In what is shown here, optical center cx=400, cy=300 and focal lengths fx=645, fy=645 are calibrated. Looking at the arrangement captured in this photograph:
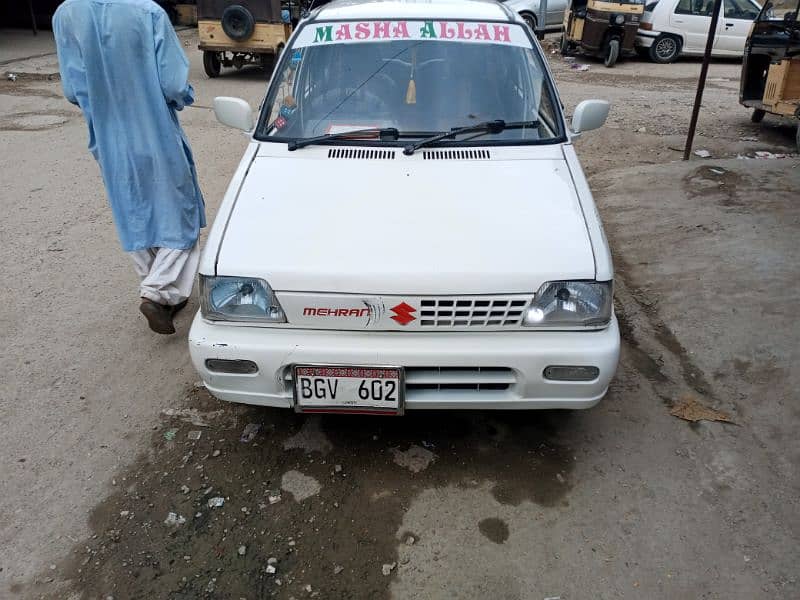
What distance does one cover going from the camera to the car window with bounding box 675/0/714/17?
1415 cm

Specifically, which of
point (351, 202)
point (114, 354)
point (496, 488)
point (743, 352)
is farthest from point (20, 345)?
point (743, 352)

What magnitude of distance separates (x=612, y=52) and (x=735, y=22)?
2.86m

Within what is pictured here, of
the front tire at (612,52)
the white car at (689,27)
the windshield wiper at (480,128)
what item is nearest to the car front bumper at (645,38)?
the white car at (689,27)

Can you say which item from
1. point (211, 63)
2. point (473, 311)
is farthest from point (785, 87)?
point (211, 63)

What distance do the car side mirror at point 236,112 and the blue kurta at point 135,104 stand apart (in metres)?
0.22

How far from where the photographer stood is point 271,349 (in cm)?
246

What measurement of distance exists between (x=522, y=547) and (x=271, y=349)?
121cm

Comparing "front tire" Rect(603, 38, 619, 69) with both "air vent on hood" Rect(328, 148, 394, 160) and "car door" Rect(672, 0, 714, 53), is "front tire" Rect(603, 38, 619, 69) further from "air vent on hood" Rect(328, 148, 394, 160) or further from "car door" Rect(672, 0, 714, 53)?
"air vent on hood" Rect(328, 148, 394, 160)

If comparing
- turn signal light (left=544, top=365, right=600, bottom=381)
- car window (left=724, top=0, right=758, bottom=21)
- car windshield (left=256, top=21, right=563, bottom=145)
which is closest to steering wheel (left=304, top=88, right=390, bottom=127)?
car windshield (left=256, top=21, right=563, bottom=145)

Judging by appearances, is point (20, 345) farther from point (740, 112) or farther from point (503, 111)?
point (740, 112)

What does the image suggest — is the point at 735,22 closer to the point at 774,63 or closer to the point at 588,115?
the point at 774,63

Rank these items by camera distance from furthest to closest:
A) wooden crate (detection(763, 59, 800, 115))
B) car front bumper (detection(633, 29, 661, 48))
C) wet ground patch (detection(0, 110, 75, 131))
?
car front bumper (detection(633, 29, 661, 48)) < wet ground patch (detection(0, 110, 75, 131)) < wooden crate (detection(763, 59, 800, 115))

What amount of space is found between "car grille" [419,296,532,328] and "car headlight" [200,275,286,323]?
57cm

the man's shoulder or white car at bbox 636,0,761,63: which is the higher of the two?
the man's shoulder
